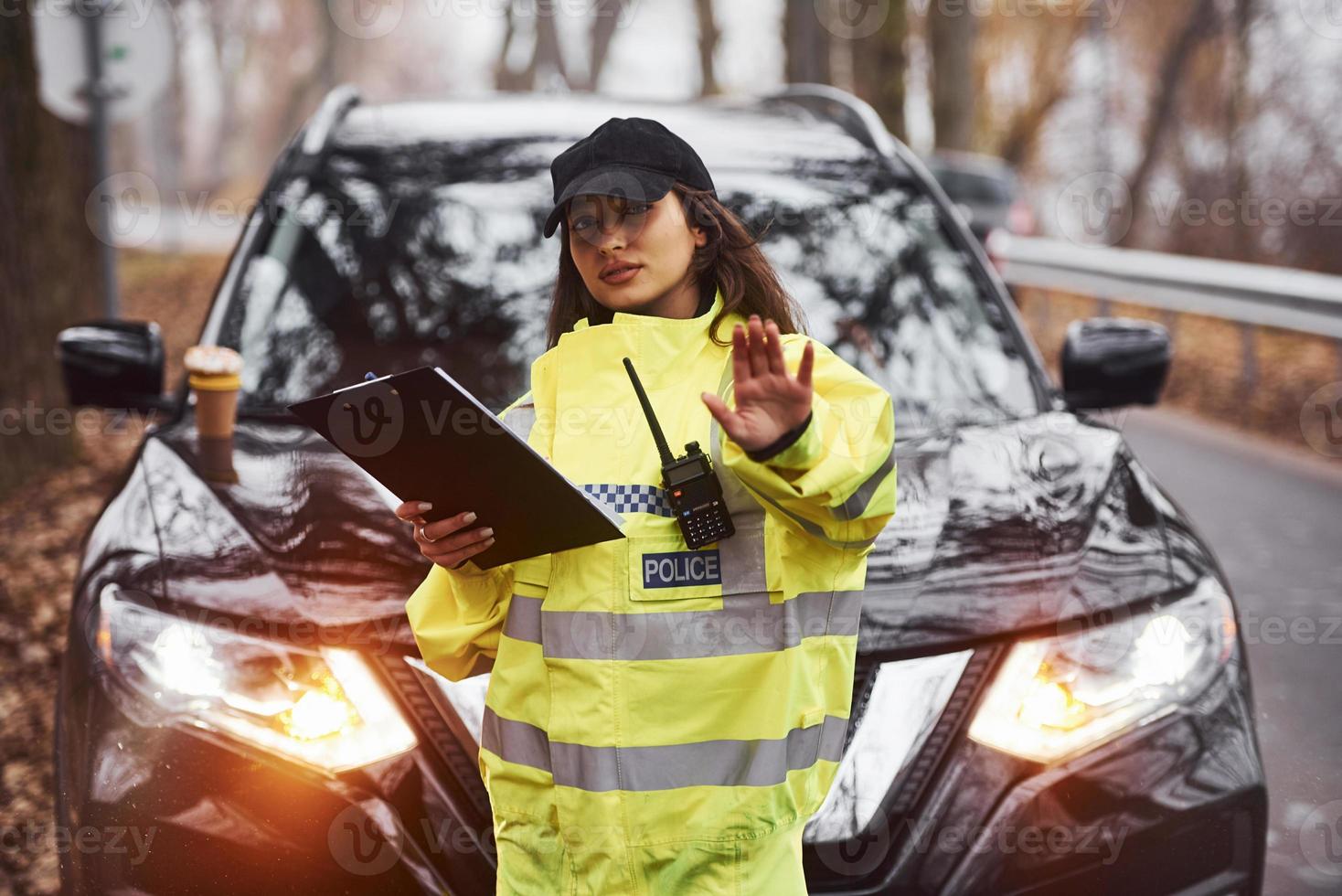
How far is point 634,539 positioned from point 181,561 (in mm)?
1177

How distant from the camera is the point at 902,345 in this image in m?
3.64

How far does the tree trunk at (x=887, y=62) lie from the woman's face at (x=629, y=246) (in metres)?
14.8

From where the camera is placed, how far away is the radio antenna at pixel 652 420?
6.09 ft

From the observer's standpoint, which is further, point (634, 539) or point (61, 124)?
point (61, 124)

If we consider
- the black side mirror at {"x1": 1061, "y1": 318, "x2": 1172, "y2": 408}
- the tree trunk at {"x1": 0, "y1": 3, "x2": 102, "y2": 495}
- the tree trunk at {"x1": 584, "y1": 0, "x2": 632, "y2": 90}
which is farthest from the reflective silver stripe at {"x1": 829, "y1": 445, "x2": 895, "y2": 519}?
the tree trunk at {"x1": 584, "y1": 0, "x2": 632, "y2": 90}

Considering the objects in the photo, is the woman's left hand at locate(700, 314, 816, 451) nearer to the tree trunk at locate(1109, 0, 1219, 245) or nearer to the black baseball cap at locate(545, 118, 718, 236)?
the black baseball cap at locate(545, 118, 718, 236)

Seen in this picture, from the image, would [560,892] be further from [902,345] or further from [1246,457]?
[1246,457]

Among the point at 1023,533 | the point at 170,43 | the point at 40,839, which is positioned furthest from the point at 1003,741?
the point at 170,43

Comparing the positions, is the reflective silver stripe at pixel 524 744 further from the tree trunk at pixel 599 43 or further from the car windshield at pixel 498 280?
the tree trunk at pixel 599 43

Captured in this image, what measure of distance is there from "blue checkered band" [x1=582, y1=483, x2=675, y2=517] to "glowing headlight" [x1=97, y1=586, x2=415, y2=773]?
691 millimetres

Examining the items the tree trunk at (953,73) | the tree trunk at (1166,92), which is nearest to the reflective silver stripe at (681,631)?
the tree trunk at (953,73)

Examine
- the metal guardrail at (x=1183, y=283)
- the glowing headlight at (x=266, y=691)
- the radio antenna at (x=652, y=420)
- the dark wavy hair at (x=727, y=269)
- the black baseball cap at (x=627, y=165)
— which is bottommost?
the metal guardrail at (x=1183, y=283)

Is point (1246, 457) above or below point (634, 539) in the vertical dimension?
below

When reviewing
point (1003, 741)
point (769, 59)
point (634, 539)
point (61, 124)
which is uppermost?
point (769, 59)
